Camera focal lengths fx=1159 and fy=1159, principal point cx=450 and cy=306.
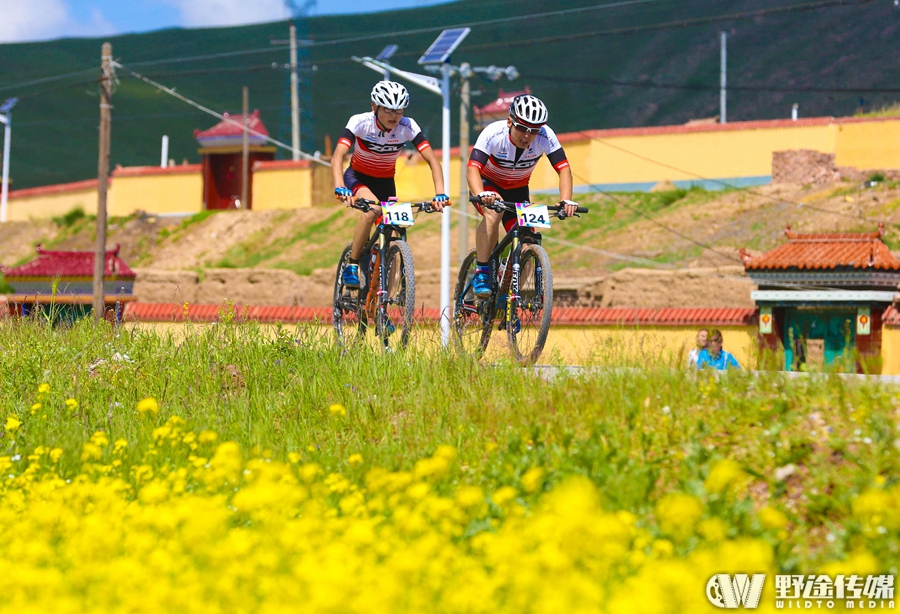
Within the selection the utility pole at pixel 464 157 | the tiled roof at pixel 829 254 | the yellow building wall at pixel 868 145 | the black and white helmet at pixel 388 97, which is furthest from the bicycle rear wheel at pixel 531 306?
the yellow building wall at pixel 868 145

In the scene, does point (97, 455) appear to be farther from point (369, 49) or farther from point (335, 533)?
point (369, 49)

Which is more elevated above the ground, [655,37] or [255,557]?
[655,37]

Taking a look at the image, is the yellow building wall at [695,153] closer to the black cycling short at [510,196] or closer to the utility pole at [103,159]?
the utility pole at [103,159]

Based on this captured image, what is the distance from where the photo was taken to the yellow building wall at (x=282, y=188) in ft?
143

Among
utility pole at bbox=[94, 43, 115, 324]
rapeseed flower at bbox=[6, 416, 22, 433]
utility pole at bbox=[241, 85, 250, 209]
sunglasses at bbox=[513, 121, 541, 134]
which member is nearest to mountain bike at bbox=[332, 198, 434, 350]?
sunglasses at bbox=[513, 121, 541, 134]

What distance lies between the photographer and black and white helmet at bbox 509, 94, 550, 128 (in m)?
8.34

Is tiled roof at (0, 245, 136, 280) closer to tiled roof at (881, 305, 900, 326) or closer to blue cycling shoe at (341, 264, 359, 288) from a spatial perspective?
tiled roof at (881, 305, 900, 326)

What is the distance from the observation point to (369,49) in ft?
374

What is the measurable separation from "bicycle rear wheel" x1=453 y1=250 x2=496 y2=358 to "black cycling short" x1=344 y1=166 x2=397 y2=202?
862 mm

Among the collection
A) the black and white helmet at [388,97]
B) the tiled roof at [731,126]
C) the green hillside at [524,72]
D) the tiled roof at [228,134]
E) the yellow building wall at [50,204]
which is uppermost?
the green hillside at [524,72]

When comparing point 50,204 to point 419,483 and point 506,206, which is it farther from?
point 419,483

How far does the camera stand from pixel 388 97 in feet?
29.0

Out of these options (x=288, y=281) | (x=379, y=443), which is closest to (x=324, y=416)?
(x=379, y=443)

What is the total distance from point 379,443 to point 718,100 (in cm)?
8387
